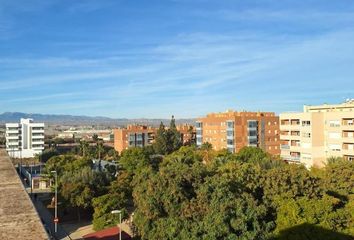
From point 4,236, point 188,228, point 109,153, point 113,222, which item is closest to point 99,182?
point 113,222

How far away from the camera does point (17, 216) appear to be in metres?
8.08

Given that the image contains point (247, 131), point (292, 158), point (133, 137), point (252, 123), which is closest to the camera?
point (292, 158)

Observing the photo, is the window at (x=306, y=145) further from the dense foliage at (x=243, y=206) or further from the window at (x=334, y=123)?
the dense foliage at (x=243, y=206)

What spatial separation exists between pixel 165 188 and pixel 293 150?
39378 millimetres

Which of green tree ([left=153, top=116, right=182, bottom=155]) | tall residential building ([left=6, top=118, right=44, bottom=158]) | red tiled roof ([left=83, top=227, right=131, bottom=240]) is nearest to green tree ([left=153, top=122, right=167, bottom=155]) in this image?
green tree ([left=153, top=116, right=182, bottom=155])

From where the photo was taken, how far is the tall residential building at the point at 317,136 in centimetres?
5484

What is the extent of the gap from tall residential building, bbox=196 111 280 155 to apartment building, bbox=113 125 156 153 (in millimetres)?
32138

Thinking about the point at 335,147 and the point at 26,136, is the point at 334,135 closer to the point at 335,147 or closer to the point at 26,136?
the point at 335,147

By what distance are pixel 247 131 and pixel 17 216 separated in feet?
259

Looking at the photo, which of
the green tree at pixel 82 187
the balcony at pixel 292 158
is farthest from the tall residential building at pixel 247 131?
the green tree at pixel 82 187

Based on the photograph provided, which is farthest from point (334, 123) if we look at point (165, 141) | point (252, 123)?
point (165, 141)

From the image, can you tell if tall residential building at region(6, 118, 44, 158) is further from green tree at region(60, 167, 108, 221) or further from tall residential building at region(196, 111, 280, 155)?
green tree at region(60, 167, 108, 221)

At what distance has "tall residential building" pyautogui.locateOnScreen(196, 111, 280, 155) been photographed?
8500 cm

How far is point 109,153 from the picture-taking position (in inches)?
4072
